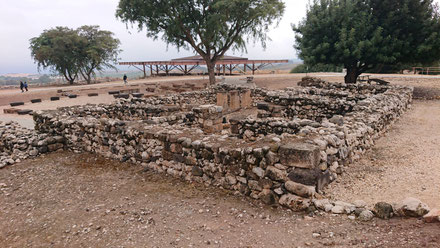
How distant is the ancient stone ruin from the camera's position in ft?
12.9

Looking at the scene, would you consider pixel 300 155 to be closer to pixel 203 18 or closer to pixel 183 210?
pixel 183 210

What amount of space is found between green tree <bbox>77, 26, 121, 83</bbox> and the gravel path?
1370 inches

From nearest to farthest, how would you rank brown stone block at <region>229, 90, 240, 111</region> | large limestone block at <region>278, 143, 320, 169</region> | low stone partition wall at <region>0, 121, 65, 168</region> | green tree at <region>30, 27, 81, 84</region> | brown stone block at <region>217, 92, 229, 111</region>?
large limestone block at <region>278, 143, 320, 169</region>
low stone partition wall at <region>0, 121, 65, 168</region>
brown stone block at <region>217, 92, 229, 111</region>
brown stone block at <region>229, 90, 240, 111</region>
green tree at <region>30, 27, 81, 84</region>

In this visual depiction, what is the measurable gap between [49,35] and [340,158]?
131 ft

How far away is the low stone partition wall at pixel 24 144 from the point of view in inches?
281

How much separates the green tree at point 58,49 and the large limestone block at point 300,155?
Answer: 36.4 meters

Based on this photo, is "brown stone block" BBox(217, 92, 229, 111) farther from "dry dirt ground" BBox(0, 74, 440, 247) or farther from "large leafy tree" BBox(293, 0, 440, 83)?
"dry dirt ground" BBox(0, 74, 440, 247)

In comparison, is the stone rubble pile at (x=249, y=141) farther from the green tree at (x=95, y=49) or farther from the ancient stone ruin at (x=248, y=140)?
the green tree at (x=95, y=49)

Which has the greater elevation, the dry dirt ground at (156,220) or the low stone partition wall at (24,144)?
the low stone partition wall at (24,144)

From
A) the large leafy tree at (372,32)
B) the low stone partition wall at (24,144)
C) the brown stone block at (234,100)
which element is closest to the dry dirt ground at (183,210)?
the low stone partition wall at (24,144)

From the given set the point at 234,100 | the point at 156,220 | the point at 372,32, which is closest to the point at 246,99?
the point at 234,100

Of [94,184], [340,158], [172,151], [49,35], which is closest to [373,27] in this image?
[340,158]

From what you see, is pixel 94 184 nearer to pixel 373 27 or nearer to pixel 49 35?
pixel 373 27

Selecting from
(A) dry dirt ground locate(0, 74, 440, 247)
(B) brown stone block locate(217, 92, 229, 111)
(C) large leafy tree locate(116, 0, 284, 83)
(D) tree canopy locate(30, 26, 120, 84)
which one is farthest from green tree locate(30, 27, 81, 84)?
(A) dry dirt ground locate(0, 74, 440, 247)
